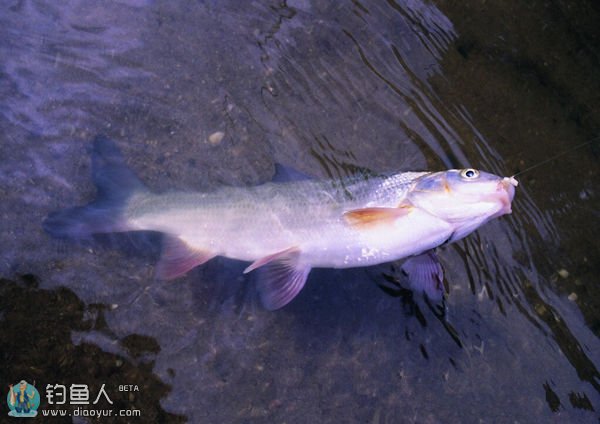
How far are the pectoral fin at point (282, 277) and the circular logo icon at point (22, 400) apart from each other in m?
1.73

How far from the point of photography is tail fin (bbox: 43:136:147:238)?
3635mm

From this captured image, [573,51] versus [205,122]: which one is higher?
[573,51]

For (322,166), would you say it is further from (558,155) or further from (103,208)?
(558,155)

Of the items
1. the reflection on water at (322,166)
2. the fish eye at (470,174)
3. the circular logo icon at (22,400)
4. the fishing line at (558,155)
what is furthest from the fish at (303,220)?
the fishing line at (558,155)

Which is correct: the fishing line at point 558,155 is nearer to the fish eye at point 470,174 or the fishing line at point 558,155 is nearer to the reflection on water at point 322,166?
the reflection on water at point 322,166

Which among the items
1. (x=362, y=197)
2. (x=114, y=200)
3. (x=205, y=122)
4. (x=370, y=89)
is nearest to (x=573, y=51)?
(x=370, y=89)

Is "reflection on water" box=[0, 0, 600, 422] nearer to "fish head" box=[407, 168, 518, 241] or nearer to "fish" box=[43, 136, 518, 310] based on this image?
"fish" box=[43, 136, 518, 310]

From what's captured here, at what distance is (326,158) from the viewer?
4316 millimetres

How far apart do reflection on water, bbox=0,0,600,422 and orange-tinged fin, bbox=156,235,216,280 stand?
1.03ft

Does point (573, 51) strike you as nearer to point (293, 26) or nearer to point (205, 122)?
point (293, 26)

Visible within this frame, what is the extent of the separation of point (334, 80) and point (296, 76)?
1.17 feet

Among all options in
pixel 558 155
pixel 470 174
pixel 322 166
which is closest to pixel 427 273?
pixel 470 174

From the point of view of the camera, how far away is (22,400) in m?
3.44

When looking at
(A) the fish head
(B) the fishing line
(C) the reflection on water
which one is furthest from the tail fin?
(B) the fishing line
